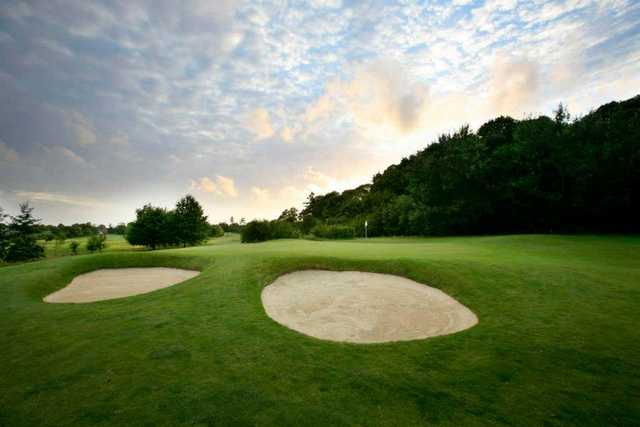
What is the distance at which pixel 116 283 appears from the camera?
10.6m

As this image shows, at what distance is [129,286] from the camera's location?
10.1 meters

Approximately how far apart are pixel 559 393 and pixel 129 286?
12019mm

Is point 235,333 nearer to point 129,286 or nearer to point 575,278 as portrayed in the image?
point 129,286

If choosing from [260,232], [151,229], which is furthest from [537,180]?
[151,229]

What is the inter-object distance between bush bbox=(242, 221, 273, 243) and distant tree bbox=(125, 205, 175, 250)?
19515 mm

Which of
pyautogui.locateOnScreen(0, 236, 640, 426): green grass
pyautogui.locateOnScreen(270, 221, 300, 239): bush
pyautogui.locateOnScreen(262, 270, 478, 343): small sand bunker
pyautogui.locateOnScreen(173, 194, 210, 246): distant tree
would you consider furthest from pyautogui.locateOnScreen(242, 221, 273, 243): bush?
pyautogui.locateOnScreen(0, 236, 640, 426): green grass

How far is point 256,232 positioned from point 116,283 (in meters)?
28.4

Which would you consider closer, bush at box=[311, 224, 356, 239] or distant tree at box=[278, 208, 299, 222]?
bush at box=[311, 224, 356, 239]

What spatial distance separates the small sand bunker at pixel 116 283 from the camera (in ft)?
29.9

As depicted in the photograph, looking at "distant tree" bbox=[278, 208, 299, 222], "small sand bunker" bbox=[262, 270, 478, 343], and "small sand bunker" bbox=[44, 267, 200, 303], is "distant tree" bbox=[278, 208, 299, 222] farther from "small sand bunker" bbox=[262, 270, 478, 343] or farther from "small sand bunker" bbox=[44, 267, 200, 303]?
→ "small sand bunker" bbox=[262, 270, 478, 343]

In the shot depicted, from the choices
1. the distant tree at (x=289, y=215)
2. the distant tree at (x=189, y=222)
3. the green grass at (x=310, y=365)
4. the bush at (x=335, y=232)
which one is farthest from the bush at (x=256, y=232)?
the distant tree at (x=289, y=215)

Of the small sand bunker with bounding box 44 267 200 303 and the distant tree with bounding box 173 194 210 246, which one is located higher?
the distant tree with bounding box 173 194 210 246

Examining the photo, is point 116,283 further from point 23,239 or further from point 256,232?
point 23,239

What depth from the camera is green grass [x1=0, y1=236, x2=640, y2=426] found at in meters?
3.28
